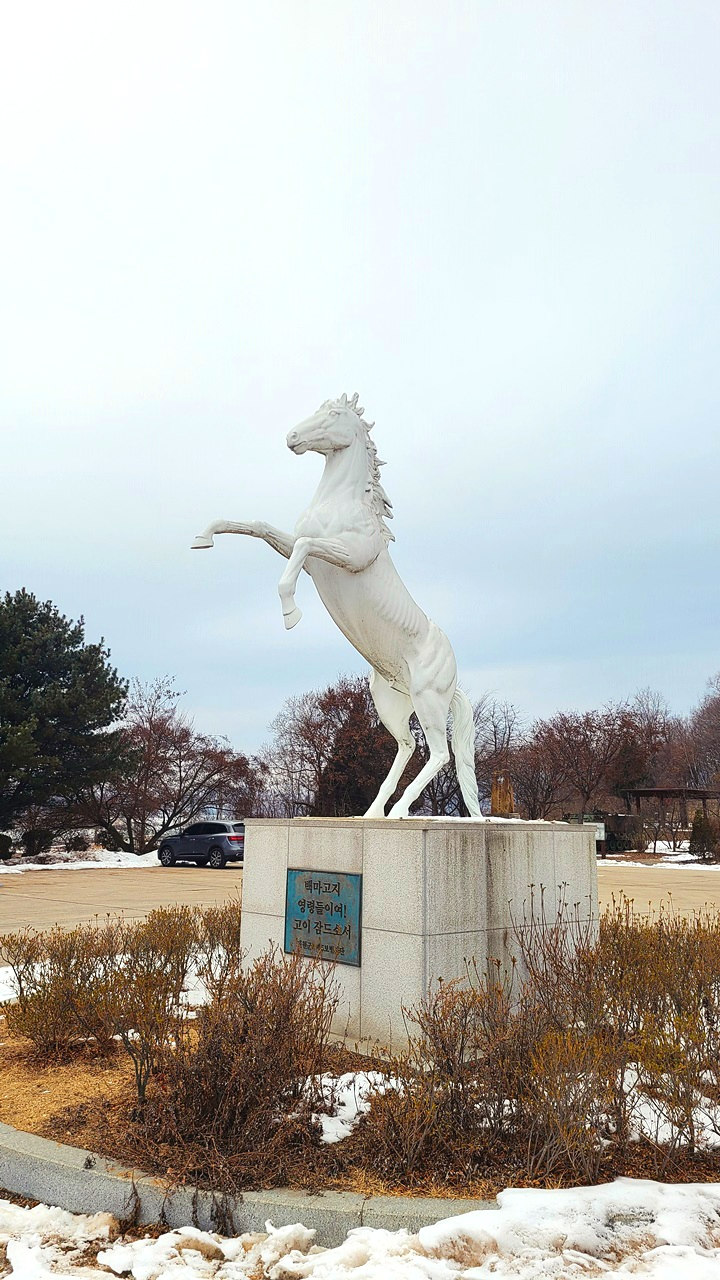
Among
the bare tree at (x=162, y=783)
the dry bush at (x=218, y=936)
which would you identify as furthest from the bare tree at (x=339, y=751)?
the dry bush at (x=218, y=936)

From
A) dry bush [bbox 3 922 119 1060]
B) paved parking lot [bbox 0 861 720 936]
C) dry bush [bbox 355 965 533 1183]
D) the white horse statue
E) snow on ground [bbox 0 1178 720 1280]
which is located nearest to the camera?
snow on ground [bbox 0 1178 720 1280]

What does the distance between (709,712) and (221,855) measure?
140ft

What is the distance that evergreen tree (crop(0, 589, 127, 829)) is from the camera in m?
24.0

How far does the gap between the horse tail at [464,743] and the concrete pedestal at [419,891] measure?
59 centimetres

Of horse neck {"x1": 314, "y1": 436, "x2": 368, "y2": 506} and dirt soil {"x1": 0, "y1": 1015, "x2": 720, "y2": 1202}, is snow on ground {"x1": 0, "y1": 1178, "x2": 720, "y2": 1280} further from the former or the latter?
horse neck {"x1": 314, "y1": 436, "x2": 368, "y2": 506}

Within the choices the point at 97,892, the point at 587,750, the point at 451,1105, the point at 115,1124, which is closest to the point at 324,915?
the point at 115,1124

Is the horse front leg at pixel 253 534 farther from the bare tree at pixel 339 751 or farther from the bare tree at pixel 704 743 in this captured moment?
the bare tree at pixel 704 743

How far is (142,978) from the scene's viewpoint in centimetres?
428

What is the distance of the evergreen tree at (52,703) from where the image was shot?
78.7ft

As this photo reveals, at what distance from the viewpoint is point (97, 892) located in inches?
621

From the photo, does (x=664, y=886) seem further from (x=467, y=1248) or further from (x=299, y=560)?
(x=467, y=1248)

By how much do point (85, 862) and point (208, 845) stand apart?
445 centimetres

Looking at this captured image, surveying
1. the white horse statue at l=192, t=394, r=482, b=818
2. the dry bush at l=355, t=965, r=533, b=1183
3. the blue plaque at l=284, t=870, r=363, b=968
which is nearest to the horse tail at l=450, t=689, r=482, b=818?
the white horse statue at l=192, t=394, r=482, b=818

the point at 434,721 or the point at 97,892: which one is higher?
the point at 434,721
